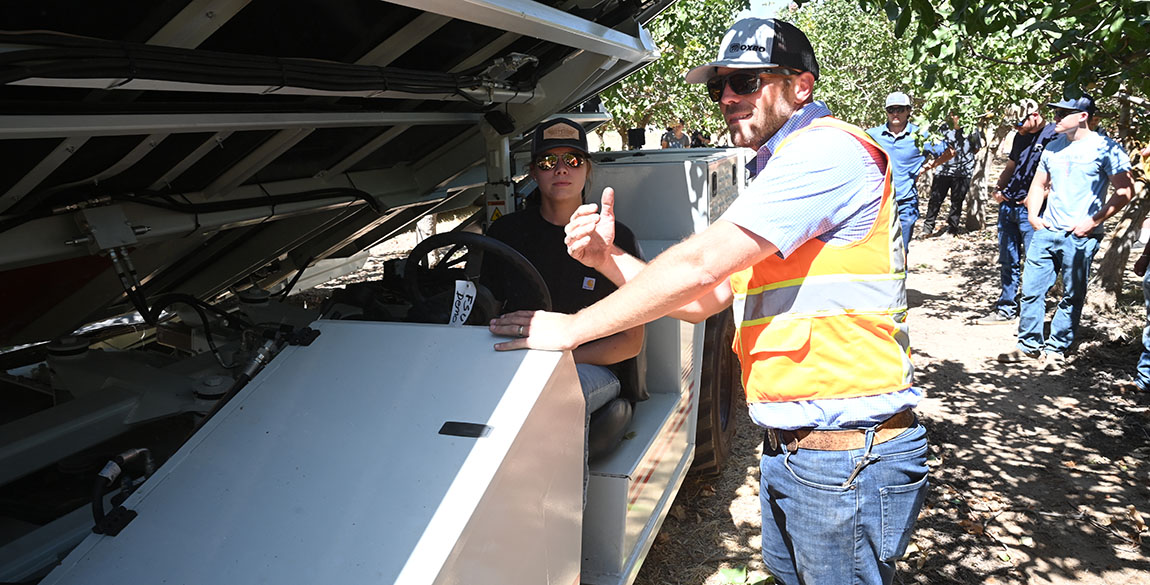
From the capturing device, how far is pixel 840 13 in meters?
23.7

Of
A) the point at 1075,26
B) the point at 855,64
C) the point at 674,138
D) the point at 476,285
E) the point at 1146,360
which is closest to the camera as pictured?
the point at 476,285

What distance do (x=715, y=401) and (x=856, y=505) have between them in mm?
2125

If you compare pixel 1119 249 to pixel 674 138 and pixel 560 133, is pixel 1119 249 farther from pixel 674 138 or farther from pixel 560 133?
pixel 674 138

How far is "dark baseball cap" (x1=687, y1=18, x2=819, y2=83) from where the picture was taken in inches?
83.7

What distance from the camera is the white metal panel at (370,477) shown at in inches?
66.8

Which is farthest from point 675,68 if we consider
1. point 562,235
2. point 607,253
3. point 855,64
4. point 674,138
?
point 855,64

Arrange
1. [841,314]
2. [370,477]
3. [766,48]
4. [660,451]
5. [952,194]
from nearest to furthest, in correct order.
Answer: [370,477] → [841,314] → [766,48] → [660,451] → [952,194]

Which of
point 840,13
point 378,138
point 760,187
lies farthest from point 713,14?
point 840,13

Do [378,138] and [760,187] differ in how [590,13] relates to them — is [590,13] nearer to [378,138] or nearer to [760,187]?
[378,138]

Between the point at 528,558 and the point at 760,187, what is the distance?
1.07 meters

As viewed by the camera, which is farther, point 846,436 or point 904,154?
point 904,154

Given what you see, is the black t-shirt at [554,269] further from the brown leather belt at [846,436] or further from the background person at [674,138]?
the background person at [674,138]

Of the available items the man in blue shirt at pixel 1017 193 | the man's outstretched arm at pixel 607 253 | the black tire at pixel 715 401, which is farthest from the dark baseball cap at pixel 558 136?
the man in blue shirt at pixel 1017 193

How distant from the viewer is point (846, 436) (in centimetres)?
208
